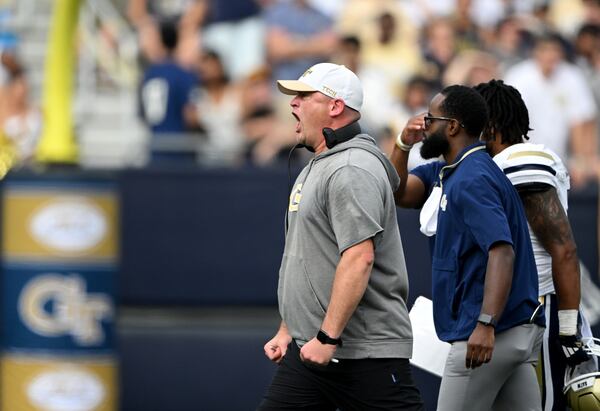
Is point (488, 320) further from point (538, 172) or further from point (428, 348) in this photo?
point (428, 348)

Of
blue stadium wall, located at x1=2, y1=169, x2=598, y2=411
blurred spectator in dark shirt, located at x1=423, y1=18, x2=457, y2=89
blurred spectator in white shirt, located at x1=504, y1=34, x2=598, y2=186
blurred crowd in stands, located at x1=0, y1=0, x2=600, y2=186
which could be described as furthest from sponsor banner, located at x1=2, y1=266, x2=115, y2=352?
blurred spectator in dark shirt, located at x1=423, y1=18, x2=457, y2=89

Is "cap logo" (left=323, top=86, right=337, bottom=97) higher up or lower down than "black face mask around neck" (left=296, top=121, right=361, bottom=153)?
higher up

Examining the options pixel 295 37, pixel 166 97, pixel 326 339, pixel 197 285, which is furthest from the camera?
pixel 295 37

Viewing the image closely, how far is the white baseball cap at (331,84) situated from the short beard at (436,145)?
0.34 m

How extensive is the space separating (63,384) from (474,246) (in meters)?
3.23

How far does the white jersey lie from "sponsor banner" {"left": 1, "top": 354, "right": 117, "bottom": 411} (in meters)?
3.04

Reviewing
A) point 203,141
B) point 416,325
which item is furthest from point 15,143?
point 416,325

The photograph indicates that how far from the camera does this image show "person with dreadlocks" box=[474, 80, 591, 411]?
500cm

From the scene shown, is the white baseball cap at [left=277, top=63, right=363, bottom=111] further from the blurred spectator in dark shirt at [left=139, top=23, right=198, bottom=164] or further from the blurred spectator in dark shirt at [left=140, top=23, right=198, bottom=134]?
the blurred spectator in dark shirt at [left=140, top=23, right=198, bottom=134]

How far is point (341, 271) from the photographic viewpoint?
15.1ft

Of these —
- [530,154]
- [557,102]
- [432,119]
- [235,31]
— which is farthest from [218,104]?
[530,154]

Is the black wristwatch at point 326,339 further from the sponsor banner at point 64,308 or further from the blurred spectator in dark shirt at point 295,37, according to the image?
the blurred spectator in dark shirt at point 295,37

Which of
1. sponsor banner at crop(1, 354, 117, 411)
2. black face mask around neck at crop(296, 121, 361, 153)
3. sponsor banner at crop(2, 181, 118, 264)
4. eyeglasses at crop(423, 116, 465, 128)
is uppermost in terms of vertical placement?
eyeglasses at crop(423, 116, 465, 128)

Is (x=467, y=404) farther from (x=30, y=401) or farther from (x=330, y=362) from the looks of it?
(x=30, y=401)
